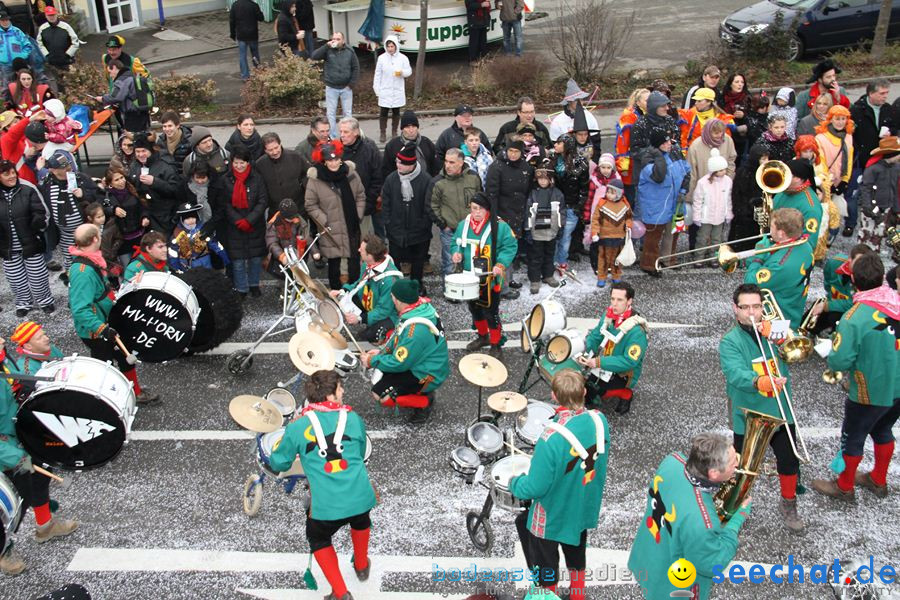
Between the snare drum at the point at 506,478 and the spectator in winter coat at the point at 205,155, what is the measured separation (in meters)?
5.39

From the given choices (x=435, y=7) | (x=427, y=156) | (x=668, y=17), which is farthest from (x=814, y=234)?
(x=668, y=17)

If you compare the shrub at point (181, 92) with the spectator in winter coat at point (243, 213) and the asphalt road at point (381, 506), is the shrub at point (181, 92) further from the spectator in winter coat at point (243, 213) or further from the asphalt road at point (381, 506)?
the asphalt road at point (381, 506)

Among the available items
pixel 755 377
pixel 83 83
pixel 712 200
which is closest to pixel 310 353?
pixel 755 377

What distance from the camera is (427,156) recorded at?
35.2ft

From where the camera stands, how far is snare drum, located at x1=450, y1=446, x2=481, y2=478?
238 inches

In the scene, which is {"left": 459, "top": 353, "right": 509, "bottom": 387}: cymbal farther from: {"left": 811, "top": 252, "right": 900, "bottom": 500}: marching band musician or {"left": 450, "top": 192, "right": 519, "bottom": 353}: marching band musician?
{"left": 811, "top": 252, "right": 900, "bottom": 500}: marching band musician

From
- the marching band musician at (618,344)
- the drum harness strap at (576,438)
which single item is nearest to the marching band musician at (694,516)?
the drum harness strap at (576,438)

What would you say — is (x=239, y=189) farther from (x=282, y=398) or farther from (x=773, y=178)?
(x=773, y=178)

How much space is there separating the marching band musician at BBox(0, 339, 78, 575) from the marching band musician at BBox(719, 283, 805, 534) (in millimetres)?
4845

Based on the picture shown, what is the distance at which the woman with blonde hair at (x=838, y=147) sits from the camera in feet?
34.6

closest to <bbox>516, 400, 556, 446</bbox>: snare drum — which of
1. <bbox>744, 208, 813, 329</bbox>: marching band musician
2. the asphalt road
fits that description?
the asphalt road

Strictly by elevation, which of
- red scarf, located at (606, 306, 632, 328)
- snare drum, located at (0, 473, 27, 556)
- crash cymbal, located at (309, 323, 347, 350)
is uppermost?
red scarf, located at (606, 306, 632, 328)

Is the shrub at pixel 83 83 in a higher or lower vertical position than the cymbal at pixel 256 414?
higher

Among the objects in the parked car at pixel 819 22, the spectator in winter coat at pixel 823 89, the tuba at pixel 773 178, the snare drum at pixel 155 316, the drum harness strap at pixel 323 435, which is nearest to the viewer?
the drum harness strap at pixel 323 435
